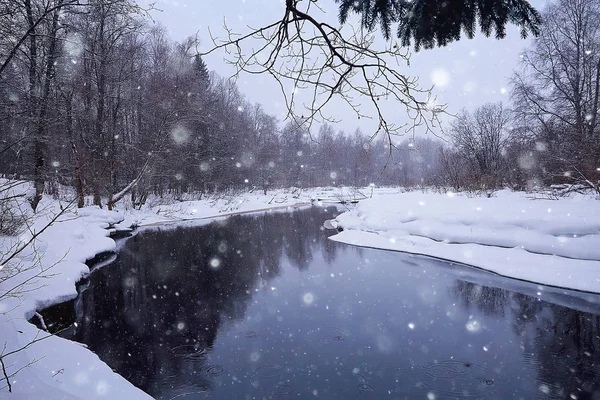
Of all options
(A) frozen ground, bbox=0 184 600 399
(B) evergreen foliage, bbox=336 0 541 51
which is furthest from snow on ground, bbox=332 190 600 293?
(B) evergreen foliage, bbox=336 0 541 51

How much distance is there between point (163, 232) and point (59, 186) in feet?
34.7

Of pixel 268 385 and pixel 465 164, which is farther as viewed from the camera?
pixel 465 164

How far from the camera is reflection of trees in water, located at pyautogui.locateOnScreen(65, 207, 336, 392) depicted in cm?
528

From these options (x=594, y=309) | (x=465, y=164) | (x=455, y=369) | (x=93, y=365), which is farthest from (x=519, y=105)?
(x=93, y=365)

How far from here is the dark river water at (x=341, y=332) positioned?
4488 mm

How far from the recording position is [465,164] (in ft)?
81.3

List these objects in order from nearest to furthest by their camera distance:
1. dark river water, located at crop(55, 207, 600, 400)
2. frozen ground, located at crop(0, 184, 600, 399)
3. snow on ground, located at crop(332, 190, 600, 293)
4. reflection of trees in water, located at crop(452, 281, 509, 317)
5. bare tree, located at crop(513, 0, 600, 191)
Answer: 1. frozen ground, located at crop(0, 184, 600, 399)
2. dark river water, located at crop(55, 207, 600, 400)
3. reflection of trees in water, located at crop(452, 281, 509, 317)
4. snow on ground, located at crop(332, 190, 600, 293)
5. bare tree, located at crop(513, 0, 600, 191)

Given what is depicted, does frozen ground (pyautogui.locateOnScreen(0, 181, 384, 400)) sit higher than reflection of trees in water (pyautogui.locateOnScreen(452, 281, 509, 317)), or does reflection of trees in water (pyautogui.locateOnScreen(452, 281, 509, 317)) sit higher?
frozen ground (pyautogui.locateOnScreen(0, 181, 384, 400))

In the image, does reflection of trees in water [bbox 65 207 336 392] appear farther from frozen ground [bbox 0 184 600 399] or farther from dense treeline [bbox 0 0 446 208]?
dense treeline [bbox 0 0 446 208]

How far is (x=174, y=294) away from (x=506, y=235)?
368 inches

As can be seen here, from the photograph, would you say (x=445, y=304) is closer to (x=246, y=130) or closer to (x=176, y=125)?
(x=176, y=125)

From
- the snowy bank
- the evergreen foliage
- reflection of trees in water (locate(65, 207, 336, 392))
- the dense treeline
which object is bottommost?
reflection of trees in water (locate(65, 207, 336, 392))

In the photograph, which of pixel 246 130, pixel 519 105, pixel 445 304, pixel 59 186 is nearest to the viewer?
pixel 445 304

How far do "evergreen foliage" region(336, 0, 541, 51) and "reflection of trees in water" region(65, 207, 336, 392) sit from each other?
4767 mm
